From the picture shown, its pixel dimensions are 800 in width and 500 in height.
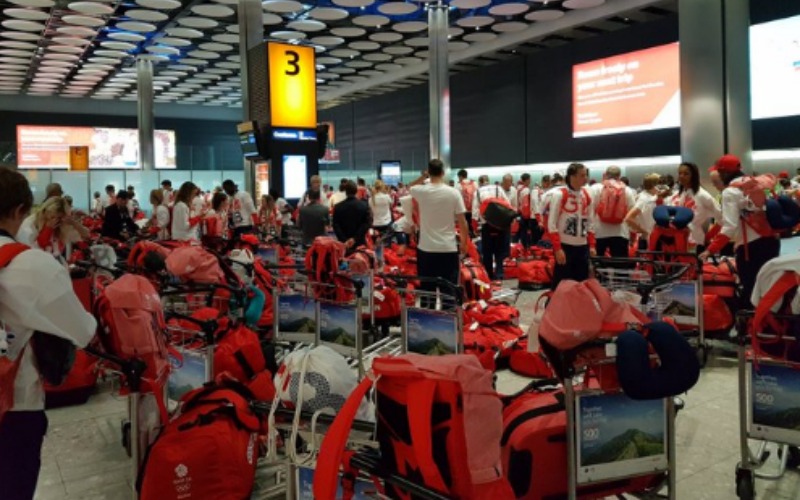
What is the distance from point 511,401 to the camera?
2.63 meters

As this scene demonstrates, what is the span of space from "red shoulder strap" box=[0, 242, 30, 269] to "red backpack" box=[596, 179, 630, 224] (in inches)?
262

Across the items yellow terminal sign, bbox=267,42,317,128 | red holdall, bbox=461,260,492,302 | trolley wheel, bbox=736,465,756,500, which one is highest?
yellow terminal sign, bbox=267,42,317,128

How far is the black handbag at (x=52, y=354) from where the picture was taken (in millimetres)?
2289

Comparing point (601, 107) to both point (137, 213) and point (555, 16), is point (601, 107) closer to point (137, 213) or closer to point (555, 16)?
point (555, 16)

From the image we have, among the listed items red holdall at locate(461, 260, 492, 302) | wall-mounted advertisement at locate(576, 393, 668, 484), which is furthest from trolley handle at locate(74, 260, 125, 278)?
wall-mounted advertisement at locate(576, 393, 668, 484)

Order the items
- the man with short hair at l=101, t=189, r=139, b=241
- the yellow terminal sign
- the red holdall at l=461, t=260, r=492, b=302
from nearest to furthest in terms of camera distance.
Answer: the red holdall at l=461, t=260, r=492, b=302 < the man with short hair at l=101, t=189, r=139, b=241 < the yellow terminal sign

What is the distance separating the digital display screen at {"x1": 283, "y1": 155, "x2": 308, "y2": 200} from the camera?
14.2 m

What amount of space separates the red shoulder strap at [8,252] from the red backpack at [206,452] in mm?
1119

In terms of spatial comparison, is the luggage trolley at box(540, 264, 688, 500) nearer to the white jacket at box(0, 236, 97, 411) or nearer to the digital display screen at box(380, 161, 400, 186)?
the white jacket at box(0, 236, 97, 411)

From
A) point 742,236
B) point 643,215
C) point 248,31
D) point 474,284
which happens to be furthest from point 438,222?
point 248,31

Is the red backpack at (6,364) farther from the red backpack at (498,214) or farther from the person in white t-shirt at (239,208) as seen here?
the person in white t-shirt at (239,208)

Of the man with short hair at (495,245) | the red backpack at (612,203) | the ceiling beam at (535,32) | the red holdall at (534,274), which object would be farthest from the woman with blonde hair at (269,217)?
the ceiling beam at (535,32)

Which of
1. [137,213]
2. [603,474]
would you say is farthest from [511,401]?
[137,213]

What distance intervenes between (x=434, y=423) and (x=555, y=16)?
737 inches
